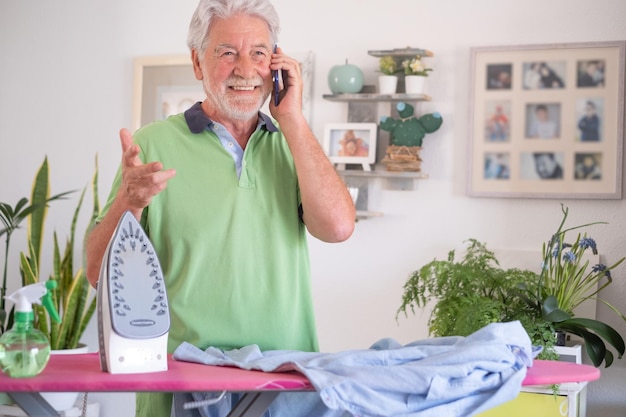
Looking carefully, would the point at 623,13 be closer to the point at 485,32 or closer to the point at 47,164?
the point at 485,32

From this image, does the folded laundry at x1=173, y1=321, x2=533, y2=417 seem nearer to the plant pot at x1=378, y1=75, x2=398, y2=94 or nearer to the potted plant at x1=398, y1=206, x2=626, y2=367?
the potted plant at x1=398, y1=206, x2=626, y2=367

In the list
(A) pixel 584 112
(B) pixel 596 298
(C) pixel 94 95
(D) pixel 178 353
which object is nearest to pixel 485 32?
(A) pixel 584 112

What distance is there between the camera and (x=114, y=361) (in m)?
1.34

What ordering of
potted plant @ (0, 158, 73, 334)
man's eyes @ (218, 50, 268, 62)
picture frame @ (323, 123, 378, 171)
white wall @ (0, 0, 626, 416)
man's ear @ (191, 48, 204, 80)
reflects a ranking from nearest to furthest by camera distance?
man's eyes @ (218, 50, 268, 62) < man's ear @ (191, 48, 204, 80) < white wall @ (0, 0, 626, 416) < picture frame @ (323, 123, 378, 171) < potted plant @ (0, 158, 73, 334)

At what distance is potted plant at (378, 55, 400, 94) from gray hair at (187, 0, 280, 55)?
1.99 metres

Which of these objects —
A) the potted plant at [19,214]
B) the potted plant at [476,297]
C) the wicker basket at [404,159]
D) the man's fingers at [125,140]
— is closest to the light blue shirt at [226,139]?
the man's fingers at [125,140]

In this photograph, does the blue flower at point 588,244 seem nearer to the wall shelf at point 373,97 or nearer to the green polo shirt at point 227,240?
the wall shelf at point 373,97

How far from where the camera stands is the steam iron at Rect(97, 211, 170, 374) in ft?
4.46

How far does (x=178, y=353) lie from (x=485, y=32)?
2.62 m

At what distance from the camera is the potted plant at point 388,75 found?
3832mm

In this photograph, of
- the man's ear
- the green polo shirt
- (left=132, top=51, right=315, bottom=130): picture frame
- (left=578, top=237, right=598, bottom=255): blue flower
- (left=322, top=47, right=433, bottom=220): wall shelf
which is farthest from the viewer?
(left=132, top=51, right=315, bottom=130): picture frame

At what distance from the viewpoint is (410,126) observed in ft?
12.4

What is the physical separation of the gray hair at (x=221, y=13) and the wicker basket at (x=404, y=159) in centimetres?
194

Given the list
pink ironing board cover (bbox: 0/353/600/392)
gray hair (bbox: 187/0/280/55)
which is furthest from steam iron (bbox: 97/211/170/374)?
gray hair (bbox: 187/0/280/55)
